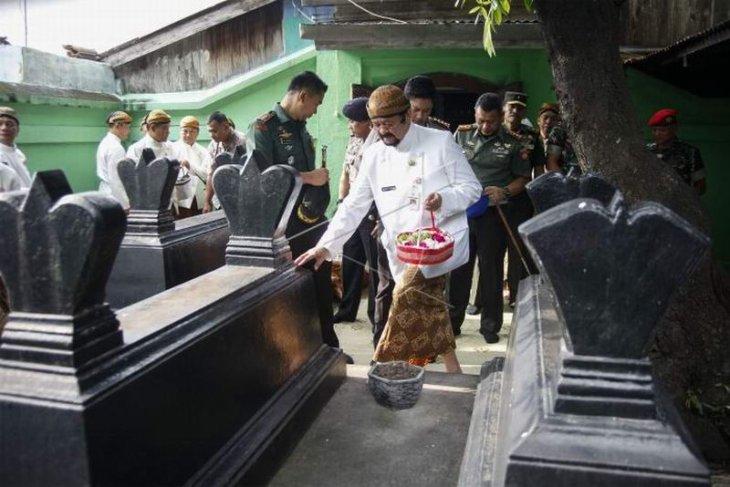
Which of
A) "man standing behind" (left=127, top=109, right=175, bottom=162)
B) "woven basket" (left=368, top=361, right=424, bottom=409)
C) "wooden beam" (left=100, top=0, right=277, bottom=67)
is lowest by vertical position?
"woven basket" (left=368, top=361, right=424, bottom=409)

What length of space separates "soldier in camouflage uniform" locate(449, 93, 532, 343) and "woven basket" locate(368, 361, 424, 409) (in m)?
2.16

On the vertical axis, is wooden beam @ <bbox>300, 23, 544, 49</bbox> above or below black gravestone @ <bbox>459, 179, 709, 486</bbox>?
above

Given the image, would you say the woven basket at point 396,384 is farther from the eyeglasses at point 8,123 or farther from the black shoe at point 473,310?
the eyeglasses at point 8,123

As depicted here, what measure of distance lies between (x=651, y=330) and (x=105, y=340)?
4.54 feet

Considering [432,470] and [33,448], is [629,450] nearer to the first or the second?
[432,470]

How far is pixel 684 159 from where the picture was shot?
580 cm

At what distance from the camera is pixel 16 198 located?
1.56 metres

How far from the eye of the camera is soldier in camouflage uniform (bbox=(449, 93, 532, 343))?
16.4ft

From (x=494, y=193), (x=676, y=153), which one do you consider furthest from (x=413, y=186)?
(x=676, y=153)

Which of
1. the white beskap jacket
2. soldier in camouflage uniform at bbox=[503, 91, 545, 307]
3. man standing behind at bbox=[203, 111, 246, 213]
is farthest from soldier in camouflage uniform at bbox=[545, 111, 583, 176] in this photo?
man standing behind at bbox=[203, 111, 246, 213]

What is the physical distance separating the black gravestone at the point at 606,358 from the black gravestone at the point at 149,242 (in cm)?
227

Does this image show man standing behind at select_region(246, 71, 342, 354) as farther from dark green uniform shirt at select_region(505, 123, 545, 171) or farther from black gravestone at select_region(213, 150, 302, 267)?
dark green uniform shirt at select_region(505, 123, 545, 171)

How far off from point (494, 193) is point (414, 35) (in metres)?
2.84

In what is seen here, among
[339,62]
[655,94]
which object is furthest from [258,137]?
[655,94]
